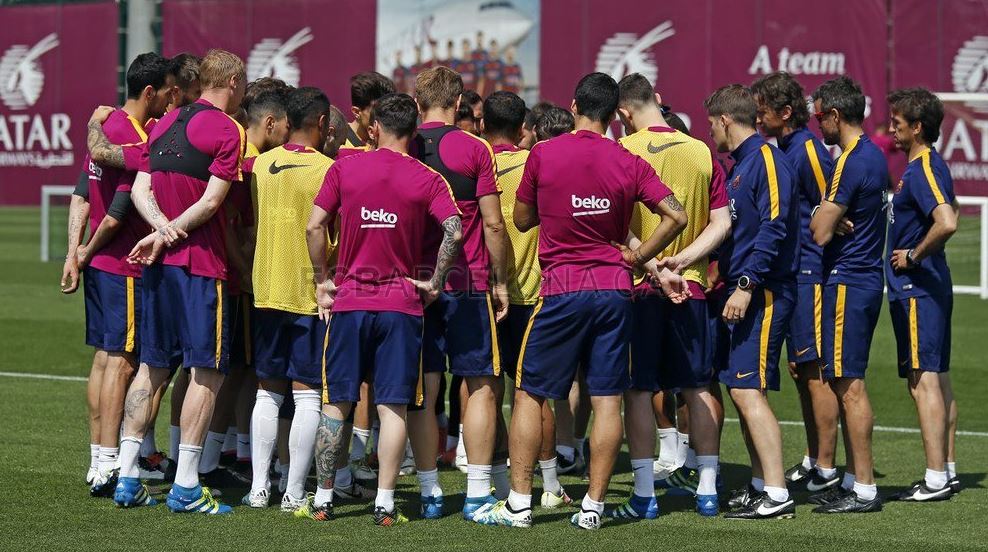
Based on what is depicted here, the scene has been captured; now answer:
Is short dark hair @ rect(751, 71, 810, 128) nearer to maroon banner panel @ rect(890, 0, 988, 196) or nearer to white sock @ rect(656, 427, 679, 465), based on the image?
white sock @ rect(656, 427, 679, 465)

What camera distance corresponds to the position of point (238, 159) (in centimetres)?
716

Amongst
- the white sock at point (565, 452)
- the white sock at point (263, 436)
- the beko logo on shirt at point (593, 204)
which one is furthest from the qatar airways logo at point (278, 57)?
the beko logo on shirt at point (593, 204)

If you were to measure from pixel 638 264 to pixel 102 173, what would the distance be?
3.17 metres

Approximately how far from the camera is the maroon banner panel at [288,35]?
96.9ft

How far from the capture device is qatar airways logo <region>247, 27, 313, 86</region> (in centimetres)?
2997

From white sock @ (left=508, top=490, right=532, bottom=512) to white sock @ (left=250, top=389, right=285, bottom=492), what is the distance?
1.38m

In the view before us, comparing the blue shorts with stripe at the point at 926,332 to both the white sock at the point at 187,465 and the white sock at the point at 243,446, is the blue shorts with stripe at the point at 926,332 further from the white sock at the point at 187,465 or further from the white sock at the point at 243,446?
the white sock at the point at 187,465

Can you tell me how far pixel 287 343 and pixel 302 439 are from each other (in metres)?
0.55

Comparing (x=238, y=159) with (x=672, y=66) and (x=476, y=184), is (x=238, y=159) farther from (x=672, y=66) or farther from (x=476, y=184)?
(x=672, y=66)

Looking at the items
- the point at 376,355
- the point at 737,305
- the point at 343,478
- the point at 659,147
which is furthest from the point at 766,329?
the point at 343,478

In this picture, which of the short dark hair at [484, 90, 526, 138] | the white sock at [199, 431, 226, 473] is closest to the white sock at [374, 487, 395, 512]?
the white sock at [199, 431, 226, 473]

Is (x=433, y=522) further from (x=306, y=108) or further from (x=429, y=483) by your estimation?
(x=306, y=108)

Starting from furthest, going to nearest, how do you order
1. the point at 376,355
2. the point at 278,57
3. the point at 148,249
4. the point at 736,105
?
the point at 278,57 → the point at 736,105 → the point at 148,249 → the point at 376,355

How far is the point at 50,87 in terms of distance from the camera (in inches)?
1350
